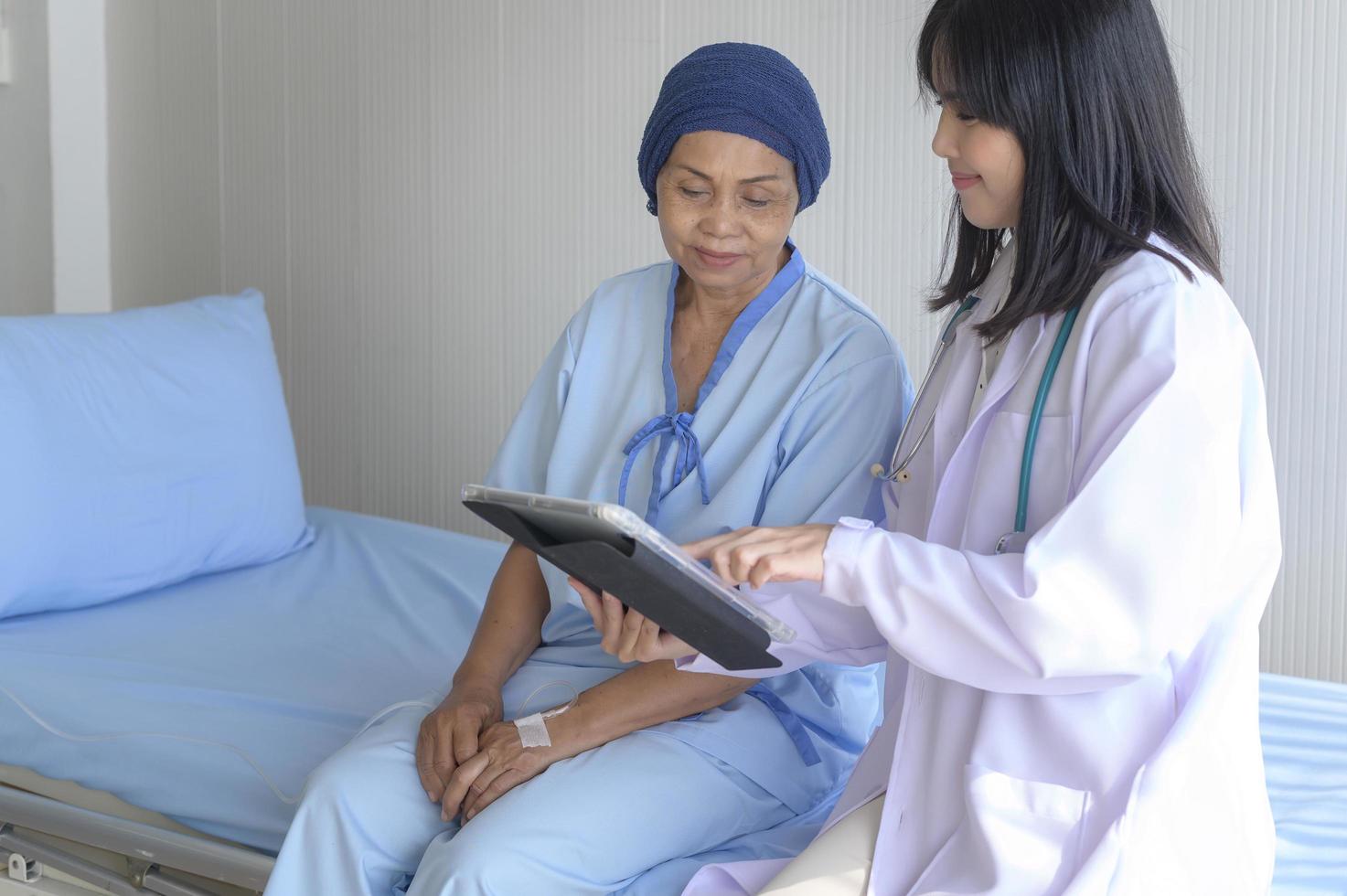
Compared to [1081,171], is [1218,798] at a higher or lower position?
lower

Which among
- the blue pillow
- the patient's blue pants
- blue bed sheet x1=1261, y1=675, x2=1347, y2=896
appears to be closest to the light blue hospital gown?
the patient's blue pants

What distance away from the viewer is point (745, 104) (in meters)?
1.64

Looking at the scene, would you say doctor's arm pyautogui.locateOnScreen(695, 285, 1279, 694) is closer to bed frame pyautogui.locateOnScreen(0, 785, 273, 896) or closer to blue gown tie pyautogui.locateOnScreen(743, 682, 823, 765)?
blue gown tie pyautogui.locateOnScreen(743, 682, 823, 765)

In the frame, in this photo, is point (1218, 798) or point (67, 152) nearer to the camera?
point (1218, 798)

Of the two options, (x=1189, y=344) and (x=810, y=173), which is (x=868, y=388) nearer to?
(x=810, y=173)

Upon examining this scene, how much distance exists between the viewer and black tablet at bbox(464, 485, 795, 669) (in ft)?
3.75

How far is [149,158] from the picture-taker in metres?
3.68

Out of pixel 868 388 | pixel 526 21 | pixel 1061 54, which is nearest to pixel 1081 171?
pixel 1061 54

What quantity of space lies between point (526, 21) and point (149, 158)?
120 centimetres

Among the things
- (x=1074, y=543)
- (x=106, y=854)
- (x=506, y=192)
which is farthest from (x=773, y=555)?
(x=506, y=192)

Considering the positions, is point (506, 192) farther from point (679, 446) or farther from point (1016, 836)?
point (1016, 836)

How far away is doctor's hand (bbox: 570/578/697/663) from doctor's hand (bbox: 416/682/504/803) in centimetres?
21

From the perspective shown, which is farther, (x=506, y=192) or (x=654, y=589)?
(x=506, y=192)

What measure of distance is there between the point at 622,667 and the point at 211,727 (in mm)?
592
